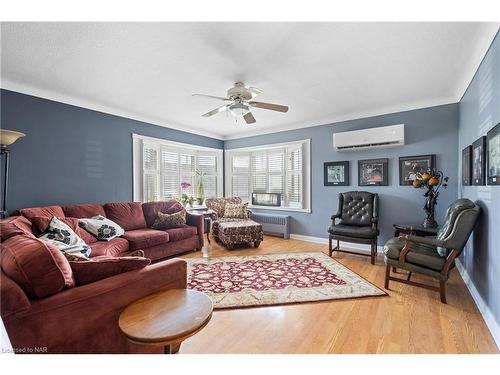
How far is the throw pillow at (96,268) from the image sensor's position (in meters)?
1.38

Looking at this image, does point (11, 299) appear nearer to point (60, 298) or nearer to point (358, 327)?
point (60, 298)

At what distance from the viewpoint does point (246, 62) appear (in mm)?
2539

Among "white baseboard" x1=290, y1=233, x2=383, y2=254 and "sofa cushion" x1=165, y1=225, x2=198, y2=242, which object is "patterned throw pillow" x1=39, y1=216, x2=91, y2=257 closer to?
"sofa cushion" x1=165, y1=225, x2=198, y2=242

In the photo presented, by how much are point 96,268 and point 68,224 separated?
79.8 inches

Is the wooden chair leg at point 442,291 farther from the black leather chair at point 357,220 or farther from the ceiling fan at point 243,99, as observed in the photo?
the ceiling fan at point 243,99

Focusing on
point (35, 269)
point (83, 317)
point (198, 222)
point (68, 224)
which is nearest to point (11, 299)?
point (35, 269)

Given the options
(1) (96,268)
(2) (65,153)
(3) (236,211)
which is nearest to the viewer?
(1) (96,268)

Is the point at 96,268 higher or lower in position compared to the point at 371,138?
lower

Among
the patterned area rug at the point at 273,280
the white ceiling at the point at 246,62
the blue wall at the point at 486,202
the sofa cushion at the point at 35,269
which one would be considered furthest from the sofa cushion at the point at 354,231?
the sofa cushion at the point at 35,269

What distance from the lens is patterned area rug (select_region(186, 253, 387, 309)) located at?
2.57 metres

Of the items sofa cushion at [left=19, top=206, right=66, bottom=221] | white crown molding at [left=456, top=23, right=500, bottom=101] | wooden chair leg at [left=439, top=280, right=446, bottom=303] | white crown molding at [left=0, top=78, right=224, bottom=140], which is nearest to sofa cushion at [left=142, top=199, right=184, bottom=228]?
sofa cushion at [left=19, top=206, right=66, bottom=221]

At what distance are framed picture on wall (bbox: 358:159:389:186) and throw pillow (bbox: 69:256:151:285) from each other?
4.04 metres

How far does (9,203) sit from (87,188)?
3.06ft
